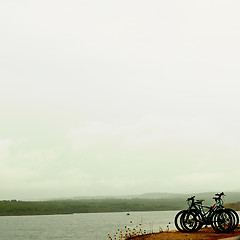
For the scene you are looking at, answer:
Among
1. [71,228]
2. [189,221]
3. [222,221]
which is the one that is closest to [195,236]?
[189,221]

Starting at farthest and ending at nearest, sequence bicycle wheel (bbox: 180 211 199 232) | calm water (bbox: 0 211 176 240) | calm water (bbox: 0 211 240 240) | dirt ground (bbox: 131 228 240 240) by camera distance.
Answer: calm water (bbox: 0 211 176 240)
calm water (bbox: 0 211 240 240)
bicycle wheel (bbox: 180 211 199 232)
dirt ground (bbox: 131 228 240 240)

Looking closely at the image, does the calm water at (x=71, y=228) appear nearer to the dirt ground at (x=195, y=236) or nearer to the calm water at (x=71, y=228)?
the calm water at (x=71, y=228)

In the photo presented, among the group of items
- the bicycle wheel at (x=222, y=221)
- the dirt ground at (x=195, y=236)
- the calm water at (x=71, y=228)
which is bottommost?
the calm water at (x=71, y=228)

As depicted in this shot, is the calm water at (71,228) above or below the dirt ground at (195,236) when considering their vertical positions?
below

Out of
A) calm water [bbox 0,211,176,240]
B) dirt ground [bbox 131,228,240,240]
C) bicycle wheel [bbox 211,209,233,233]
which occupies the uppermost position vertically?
bicycle wheel [bbox 211,209,233,233]

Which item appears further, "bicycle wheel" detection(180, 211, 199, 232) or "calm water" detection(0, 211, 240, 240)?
"calm water" detection(0, 211, 240, 240)

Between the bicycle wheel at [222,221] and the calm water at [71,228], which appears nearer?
the bicycle wheel at [222,221]

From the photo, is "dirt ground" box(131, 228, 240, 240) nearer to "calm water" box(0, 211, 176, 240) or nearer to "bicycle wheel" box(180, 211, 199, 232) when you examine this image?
"bicycle wheel" box(180, 211, 199, 232)

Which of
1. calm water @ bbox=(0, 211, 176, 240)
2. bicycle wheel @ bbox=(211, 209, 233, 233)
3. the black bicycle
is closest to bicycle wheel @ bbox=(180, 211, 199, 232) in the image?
the black bicycle

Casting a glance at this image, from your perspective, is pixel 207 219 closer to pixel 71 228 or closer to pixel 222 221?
pixel 222 221

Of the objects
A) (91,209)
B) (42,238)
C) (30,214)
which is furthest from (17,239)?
(91,209)

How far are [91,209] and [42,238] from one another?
133464 mm

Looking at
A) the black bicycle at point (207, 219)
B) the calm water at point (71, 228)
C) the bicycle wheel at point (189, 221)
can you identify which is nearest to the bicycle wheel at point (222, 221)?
the black bicycle at point (207, 219)

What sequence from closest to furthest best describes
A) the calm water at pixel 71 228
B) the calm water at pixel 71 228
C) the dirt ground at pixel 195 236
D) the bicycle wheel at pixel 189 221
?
1. the dirt ground at pixel 195 236
2. the bicycle wheel at pixel 189 221
3. the calm water at pixel 71 228
4. the calm water at pixel 71 228
